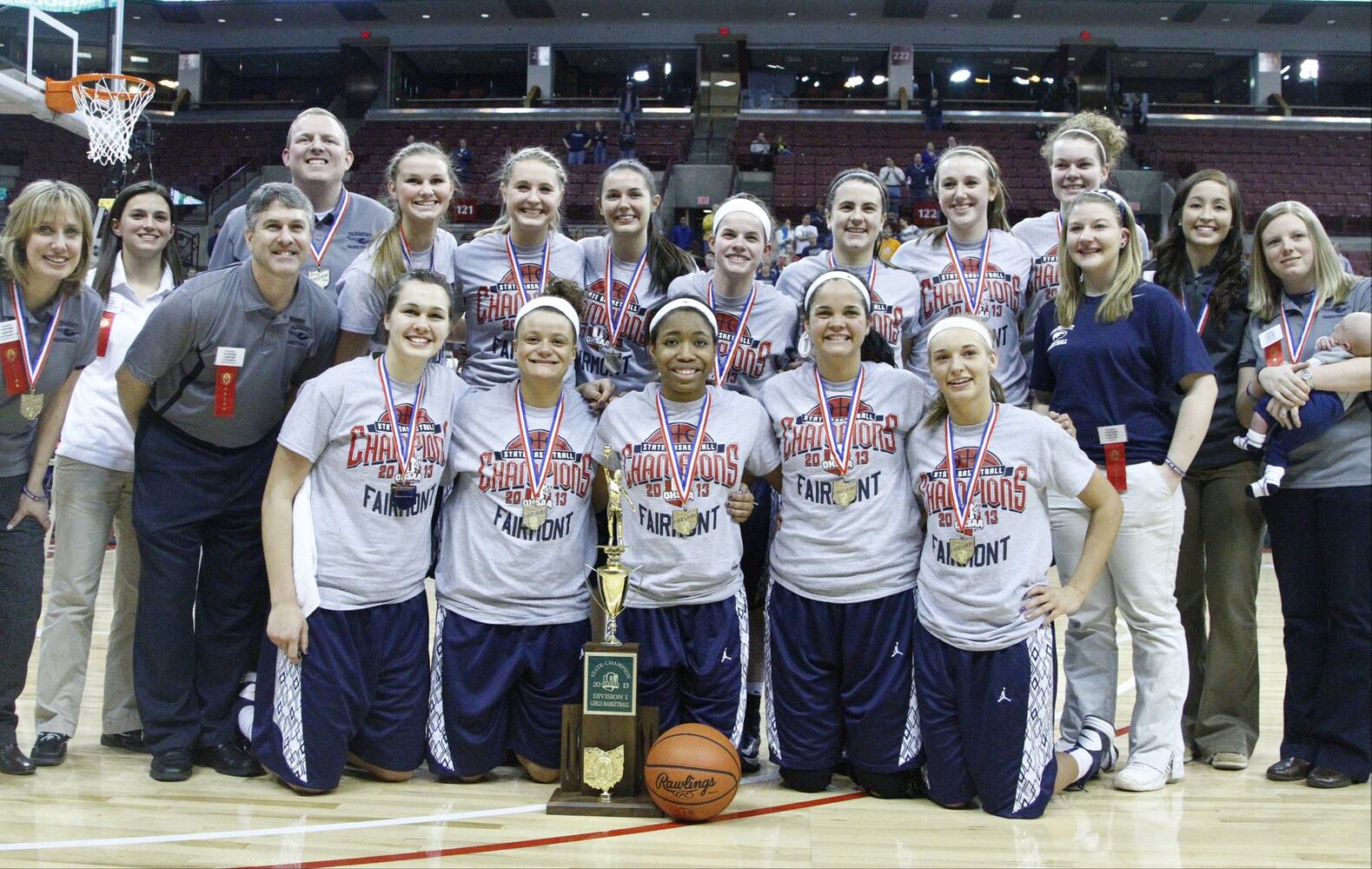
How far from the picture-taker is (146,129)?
1675 centimetres

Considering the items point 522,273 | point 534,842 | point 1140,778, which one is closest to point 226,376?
point 522,273

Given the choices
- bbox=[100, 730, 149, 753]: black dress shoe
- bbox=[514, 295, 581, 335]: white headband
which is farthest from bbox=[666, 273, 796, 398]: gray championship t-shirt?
bbox=[100, 730, 149, 753]: black dress shoe

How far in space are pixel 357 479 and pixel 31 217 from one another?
1278 millimetres

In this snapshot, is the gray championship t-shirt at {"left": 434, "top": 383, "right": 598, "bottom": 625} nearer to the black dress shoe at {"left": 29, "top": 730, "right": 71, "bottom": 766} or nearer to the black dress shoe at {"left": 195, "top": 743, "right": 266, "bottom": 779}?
the black dress shoe at {"left": 195, "top": 743, "right": 266, "bottom": 779}

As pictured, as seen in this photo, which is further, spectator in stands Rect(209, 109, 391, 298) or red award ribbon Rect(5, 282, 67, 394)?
spectator in stands Rect(209, 109, 391, 298)

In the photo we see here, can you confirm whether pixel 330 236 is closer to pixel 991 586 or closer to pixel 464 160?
pixel 991 586

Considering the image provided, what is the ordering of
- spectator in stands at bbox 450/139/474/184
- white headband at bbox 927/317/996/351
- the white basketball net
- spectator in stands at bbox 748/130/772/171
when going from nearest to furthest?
1. white headband at bbox 927/317/996/351
2. the white basketball net
3. spectator in stands at bbox 450/139/474/184
4. spectator in stands at bbox 748/130/772/171

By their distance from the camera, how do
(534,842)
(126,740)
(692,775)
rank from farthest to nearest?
1. (126,740)
2. (692,775)
3. (534,842)

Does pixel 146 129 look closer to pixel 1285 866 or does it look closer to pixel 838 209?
pixel 838 209

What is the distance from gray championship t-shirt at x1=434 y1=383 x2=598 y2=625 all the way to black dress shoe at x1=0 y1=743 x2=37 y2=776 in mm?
1373

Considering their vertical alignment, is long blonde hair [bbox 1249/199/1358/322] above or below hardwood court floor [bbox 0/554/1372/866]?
above

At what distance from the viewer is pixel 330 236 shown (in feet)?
13.7

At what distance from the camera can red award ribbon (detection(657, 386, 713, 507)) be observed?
3533mm

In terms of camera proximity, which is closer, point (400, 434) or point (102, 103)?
point (400, 434)
